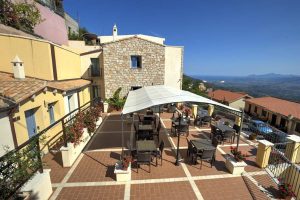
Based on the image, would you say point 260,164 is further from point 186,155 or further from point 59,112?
point 59,112

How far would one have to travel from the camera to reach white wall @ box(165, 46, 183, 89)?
66.1 feet

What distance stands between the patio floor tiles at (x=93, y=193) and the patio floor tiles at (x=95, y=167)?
476 mm

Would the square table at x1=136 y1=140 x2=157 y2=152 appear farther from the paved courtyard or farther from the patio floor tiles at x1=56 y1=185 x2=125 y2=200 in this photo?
the patio floor tiles at x1=56 y1=185 x2=125 y2=200

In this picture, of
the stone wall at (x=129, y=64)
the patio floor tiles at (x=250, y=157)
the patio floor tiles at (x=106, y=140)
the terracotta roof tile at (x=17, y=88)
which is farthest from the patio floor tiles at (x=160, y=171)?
the stone wall at (x=129, y=64)

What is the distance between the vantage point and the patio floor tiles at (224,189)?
5738 millimetres

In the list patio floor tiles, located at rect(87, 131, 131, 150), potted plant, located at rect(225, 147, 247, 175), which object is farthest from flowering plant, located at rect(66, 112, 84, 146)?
potted plant, located at rect(225, 147, 247, 175)

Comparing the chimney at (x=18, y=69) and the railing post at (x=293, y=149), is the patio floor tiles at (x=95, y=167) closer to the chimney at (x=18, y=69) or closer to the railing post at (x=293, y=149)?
the chimney at (x=18, y=69)

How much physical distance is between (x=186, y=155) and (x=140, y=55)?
1339cm

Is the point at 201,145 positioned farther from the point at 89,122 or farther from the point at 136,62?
the point at 136,62

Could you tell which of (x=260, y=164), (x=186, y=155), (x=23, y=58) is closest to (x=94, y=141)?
(x=186, y=155)

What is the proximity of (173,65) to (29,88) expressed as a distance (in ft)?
51.4

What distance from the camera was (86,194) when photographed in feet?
18.4

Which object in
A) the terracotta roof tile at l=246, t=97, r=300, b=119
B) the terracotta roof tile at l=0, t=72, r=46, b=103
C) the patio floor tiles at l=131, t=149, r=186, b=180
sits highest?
the terracotta roof tile at l=0, t=72, r=46, b=103

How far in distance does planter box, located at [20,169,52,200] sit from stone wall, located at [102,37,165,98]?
14.1 meters
